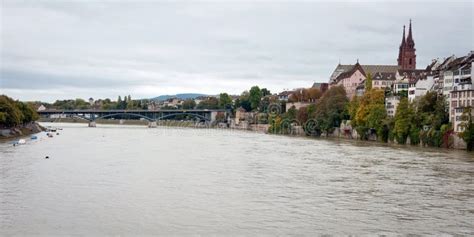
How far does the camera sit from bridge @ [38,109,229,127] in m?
119

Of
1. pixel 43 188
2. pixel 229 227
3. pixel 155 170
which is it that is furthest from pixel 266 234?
pixel 155 170

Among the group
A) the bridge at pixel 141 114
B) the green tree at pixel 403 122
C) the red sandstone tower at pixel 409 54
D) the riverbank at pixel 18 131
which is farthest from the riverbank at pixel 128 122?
the green tree at pixel 403 122

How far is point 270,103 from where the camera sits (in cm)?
13762

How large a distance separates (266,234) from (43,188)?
11.3m

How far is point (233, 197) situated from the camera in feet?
73.9

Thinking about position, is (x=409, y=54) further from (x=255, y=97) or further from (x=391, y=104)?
(x=255, y=97)

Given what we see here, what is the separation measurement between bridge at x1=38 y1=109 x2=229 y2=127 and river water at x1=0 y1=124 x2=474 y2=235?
82558 mm

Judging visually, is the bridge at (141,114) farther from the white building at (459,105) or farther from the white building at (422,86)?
the white building at (459,105)

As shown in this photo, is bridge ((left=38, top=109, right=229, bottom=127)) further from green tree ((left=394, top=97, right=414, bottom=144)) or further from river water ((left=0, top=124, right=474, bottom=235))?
river water ((left=0, top=124, right=474, bottom=235))

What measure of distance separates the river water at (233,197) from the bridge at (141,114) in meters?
82.6

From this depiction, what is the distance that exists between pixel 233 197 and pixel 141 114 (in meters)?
112

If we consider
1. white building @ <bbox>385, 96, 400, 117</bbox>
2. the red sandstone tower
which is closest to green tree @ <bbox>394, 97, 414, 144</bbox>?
white building @ <bbox>385, 96, 400, 117</bbox>

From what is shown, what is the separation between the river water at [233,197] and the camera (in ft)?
57.2

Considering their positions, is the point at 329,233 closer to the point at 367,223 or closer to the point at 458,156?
the point at 367,223
